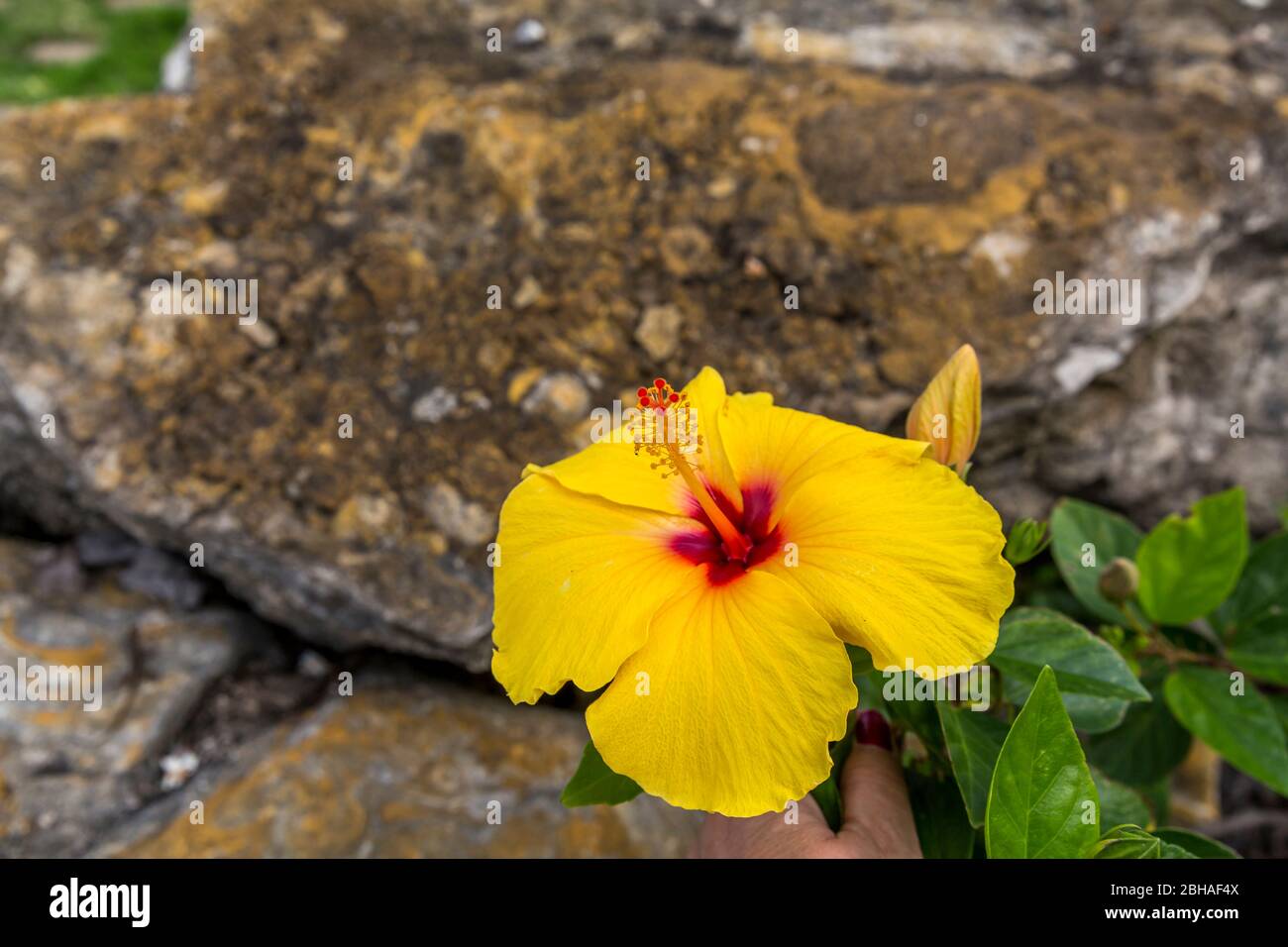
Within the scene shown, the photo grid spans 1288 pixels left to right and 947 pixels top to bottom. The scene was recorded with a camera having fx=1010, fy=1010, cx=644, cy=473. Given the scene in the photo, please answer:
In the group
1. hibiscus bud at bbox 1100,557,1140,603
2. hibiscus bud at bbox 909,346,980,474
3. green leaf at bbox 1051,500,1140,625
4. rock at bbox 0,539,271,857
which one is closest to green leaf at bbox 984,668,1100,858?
hibiscus bud at bbox 909,346,980,474

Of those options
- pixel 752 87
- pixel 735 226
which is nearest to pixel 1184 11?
pixel 752 87

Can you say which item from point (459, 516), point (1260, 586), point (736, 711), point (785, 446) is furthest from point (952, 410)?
point (1260, 586)

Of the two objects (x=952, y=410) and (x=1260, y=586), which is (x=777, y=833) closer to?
(x=952, y=410)

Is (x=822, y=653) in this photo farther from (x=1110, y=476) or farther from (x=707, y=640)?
(x=1110, y=476)

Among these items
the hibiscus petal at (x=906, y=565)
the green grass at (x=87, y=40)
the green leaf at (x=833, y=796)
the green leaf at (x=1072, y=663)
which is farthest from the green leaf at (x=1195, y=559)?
the green grass at (x=87, y=40)

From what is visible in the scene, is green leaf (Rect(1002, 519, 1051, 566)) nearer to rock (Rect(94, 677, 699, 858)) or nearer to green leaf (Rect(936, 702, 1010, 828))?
green leaf (Rect(936, 702, 1010, 828))
